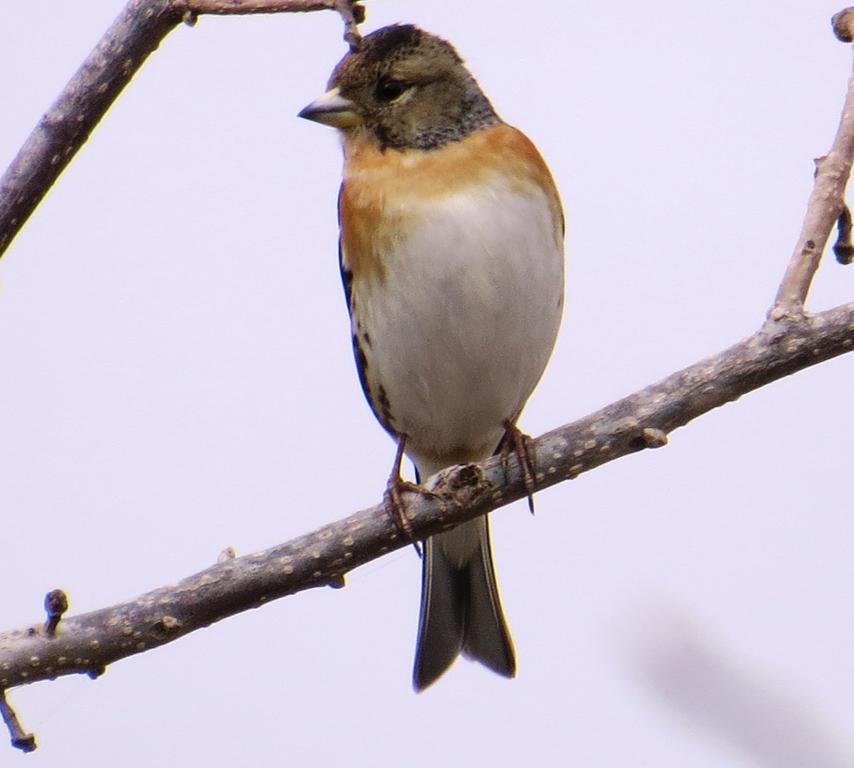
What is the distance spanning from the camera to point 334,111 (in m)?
4.08

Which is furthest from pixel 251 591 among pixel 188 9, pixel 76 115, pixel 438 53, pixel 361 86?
pixel 438 53

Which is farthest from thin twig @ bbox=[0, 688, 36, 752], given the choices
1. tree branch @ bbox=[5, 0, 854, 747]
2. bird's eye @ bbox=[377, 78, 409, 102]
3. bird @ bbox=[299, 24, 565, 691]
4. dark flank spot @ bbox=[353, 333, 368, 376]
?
bird's eye @ bbox=[377, 78, 409, 102]

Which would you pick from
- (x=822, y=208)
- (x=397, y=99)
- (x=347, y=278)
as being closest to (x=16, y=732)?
(x=347, y=278)

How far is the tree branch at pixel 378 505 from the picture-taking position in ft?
8.58

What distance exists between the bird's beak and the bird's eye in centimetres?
11

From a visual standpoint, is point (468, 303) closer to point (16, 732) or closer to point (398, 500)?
point (398, 500)

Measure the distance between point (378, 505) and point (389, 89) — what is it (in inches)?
70.5

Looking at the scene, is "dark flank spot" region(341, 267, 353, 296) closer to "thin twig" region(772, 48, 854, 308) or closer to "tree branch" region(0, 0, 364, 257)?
"tree branch" region(0, 0, 364, 257)

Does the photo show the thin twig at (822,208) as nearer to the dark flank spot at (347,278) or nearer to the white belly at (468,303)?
the white belly at (468,303)

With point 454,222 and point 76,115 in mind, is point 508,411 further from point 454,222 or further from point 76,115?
point 76,115

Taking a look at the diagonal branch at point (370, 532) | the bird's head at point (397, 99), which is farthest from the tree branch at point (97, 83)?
the bird's head at point (397, 99)

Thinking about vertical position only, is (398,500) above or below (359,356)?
below

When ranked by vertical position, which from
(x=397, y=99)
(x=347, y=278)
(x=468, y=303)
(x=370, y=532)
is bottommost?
(x=370, y=532)

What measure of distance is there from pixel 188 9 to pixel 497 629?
239 centimetres
